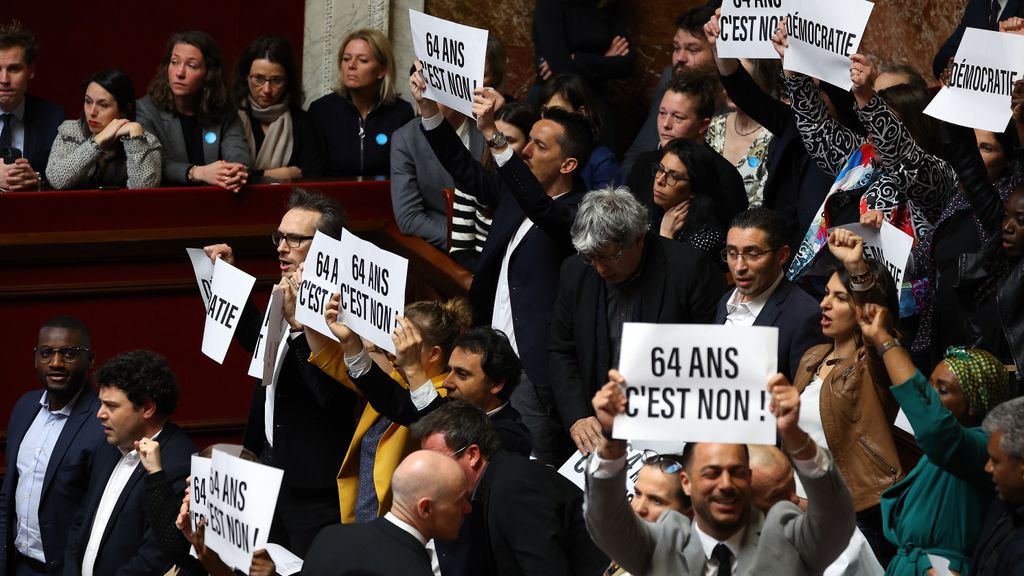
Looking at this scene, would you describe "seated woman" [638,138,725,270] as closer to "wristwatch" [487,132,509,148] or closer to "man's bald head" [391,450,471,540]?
"wristwatch" [487,132,509,148]

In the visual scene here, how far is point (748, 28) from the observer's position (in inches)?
277

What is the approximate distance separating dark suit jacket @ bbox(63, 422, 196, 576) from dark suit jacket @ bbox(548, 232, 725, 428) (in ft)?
5.02

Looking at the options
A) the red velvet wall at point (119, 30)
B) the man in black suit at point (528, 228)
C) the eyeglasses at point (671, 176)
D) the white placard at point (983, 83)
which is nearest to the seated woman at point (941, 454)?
the white placard at point (983, 83)

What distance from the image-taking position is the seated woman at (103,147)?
28.2 feet

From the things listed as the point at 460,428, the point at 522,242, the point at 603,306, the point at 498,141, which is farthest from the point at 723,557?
the point at 522,242

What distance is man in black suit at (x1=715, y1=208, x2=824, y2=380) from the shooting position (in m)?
6.22

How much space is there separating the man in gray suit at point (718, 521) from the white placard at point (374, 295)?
5.98 ft

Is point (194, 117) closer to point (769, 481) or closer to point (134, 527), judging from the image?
point (134, 527)

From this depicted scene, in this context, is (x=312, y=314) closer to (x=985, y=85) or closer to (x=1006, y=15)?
(x=985, y=85)

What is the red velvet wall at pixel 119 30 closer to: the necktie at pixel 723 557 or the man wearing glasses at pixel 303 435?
the man wearing glasses at pixel 303 435

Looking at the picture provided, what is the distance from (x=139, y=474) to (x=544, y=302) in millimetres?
1778

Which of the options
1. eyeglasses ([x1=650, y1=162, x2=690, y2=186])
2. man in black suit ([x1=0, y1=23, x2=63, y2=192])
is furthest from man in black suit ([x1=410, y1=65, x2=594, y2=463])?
man in black suit ([x1=0, y1=23, x2=63, y2=192])

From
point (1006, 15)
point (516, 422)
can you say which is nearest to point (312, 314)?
point (516, 422)

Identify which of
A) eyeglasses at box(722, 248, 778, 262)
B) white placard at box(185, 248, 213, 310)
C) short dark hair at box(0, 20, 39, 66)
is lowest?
white placard at box(185, 248, 213, 310)
